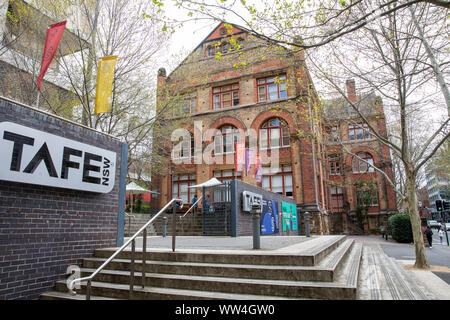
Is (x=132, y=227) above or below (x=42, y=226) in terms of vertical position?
below

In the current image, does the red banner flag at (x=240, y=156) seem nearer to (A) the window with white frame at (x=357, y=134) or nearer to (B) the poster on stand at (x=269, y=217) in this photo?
(B) the poster on stand at (x=269, y=217)

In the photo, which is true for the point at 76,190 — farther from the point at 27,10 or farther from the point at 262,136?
the point at 262,136

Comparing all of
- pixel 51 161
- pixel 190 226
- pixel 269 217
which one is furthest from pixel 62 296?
pixel 269 217

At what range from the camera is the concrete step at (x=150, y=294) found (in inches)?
152

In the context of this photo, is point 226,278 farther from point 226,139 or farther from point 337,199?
point 337,199

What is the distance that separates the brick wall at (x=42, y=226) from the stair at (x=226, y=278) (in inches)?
17.9

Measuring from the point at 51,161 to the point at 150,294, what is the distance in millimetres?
3323

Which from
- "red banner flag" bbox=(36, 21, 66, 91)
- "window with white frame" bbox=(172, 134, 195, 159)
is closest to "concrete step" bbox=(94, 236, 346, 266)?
"red banner flag" bbox=(36, 21, 66, 91)

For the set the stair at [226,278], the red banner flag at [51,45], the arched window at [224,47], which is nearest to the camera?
the stair at [226,278]

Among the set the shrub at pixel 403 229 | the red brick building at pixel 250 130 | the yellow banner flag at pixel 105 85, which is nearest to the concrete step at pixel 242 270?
the yellow banner flag at pixel 105 85

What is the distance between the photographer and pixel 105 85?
906 centimetres
